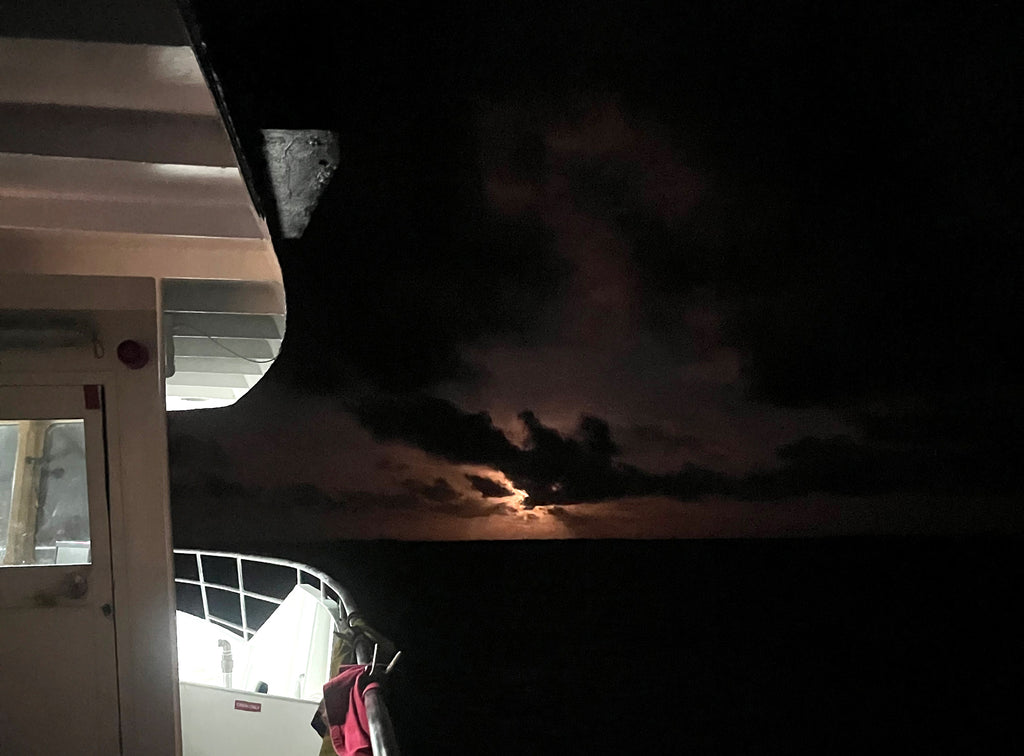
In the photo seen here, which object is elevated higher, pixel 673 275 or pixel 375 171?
pixel 375 171

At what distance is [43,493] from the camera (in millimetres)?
1484

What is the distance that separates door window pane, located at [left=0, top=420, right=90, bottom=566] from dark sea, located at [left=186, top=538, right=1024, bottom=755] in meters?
0.34

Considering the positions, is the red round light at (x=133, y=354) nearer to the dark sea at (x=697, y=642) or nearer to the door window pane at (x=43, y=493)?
the door window pane at (x=43, y=493)

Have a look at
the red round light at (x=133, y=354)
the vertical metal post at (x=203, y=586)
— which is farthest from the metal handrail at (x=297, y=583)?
the red round light at (x=133, y=354)

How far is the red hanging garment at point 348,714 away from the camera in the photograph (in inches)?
53.2

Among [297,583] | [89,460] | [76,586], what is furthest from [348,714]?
[89,460]

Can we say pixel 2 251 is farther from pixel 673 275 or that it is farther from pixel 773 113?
pixel 773 113

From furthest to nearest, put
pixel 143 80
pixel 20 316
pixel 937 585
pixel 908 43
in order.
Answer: pixel 937 585
pixel 908 43
pixel 20 316
pixel 143 80

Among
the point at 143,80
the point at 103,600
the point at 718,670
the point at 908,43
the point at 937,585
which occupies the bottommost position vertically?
the point at 718,670

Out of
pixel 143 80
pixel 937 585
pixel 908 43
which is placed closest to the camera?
pixel 143 80

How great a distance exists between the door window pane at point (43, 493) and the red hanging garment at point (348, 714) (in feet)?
1.75

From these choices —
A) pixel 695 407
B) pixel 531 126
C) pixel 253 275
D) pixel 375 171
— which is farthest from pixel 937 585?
pixel 253 275

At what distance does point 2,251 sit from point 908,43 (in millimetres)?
1766

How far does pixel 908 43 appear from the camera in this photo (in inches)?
61.4
